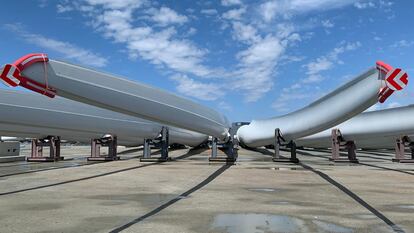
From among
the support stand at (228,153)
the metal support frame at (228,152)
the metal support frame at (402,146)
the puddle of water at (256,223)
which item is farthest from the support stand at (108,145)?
the puddle of water at (256,223)

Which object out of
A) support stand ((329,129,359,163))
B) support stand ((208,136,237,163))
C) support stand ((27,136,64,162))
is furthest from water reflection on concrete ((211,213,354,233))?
support stand ((27,136,64,162))

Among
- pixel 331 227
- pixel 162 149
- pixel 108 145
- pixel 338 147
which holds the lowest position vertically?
pixel 331 227

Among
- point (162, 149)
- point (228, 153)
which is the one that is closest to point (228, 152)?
point (228, 153)

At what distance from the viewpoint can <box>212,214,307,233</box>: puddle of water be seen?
20.4ft

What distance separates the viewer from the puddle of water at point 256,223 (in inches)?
245

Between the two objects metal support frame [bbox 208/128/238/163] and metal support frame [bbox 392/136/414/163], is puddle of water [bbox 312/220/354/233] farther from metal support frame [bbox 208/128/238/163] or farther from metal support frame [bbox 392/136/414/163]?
metal support frame [bbox 392/136/414/163]

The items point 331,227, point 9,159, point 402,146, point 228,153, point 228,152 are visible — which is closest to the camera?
point 331,227

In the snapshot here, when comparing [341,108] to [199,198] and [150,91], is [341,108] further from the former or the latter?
[199,198]

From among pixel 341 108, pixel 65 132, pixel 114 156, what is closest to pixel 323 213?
pixel 341 108

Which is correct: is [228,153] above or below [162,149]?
below

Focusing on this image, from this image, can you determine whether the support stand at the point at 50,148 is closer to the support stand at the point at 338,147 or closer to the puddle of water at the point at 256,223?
the support stand at the point at 338,147

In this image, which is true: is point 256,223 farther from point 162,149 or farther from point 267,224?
point 162,149

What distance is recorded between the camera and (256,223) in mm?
6660

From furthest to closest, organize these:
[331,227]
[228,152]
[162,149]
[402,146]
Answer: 1. [162,149]
2. [402,146]
3. [228,152]
4. [331,227]
